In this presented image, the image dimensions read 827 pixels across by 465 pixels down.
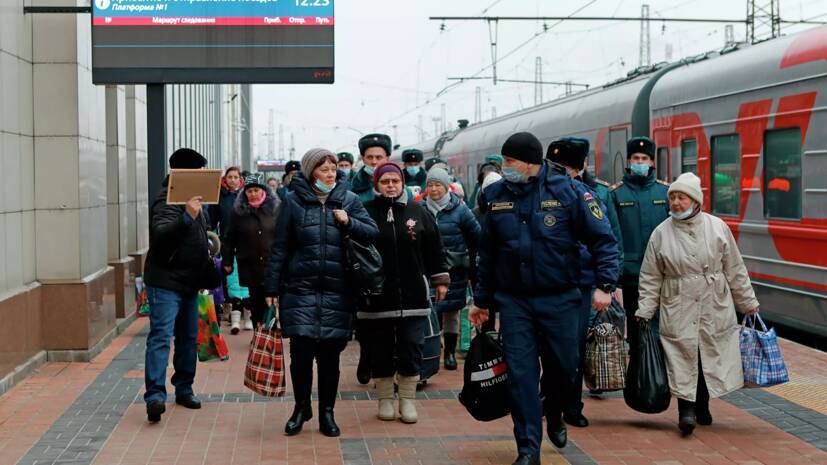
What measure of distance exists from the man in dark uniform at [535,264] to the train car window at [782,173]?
5021mm

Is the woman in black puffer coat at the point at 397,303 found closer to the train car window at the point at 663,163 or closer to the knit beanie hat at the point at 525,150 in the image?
the knit beanie hat at the point at 525,150

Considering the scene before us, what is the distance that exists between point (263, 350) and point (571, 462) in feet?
6.57

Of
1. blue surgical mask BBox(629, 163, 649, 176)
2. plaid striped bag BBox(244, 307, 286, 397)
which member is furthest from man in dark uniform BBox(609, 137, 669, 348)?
plaid striped bag BBox(244, 307, 286, 397)

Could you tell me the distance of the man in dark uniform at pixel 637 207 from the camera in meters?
8.07

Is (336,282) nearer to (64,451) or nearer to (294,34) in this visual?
(64,451)

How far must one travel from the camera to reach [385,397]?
7.73 m

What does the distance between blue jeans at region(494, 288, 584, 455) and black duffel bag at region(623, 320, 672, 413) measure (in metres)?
0.95

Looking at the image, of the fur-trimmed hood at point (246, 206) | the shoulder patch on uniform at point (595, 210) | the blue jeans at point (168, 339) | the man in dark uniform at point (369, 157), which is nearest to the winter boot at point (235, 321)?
→ the fur-trimmed hood at point (246, 206)

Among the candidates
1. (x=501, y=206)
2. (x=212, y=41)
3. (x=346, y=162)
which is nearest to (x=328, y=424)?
(x=501, y=206)

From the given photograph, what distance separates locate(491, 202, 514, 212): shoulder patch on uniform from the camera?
6.39 m

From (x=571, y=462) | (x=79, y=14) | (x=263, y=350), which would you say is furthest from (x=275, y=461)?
(x=79, y=14)

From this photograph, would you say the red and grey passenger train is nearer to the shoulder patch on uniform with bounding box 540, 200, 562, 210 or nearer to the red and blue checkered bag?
the red and blue checkered bag

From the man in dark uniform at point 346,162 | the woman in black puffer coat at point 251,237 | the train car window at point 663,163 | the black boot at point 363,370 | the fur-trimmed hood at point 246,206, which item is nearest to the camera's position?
the black boot at point 363,370

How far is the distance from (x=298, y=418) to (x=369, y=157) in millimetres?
2616
